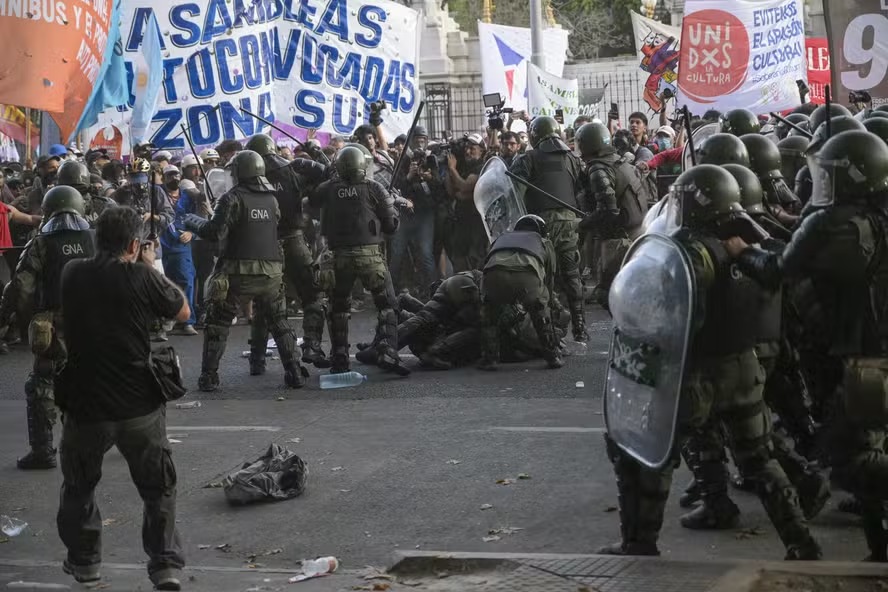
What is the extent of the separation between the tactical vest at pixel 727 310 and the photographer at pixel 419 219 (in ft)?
33.1

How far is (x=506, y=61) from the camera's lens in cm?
2227

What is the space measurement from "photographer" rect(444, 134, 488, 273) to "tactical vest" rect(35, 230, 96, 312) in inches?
302

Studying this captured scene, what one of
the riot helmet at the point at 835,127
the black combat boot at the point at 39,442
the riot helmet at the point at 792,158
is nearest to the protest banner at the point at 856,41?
the riot helmet at the point at 792,158

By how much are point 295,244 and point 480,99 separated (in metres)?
18.1

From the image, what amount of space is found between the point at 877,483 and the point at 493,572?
164cm

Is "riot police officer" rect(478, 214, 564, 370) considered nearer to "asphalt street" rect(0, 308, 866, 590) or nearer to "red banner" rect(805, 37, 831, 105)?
"asphalt street" rect(0, 308, 866, 590)

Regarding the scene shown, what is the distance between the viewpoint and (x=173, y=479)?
235 inches

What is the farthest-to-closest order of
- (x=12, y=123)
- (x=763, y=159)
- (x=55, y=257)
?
1. (x=12, y=123)
2. (x=55, y=257)
3. (x=763, y=159)

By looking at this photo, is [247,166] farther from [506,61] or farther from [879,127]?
[506,61]

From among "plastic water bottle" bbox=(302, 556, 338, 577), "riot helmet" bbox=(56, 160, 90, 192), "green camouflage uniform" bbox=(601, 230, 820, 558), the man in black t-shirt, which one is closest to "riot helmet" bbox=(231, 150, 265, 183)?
"riot helmet" bbox=(56, 160, 90, 192)

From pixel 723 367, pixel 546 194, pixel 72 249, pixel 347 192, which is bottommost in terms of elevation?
pixel 723 367

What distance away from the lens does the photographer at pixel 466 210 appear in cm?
1566

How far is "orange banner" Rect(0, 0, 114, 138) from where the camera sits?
36.5ft

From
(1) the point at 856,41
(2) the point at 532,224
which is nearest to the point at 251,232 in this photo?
(2) the point at 532,224
